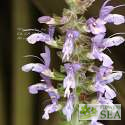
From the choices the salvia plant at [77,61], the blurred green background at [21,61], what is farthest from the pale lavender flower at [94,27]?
the blurred green background at [21,61]

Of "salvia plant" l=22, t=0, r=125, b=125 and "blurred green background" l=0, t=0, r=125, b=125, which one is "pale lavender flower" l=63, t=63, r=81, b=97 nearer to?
"salvia plant" l=22, t=0, r=125, b=125

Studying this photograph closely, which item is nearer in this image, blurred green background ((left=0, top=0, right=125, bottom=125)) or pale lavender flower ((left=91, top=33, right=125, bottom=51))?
pale lavender flower ((left=91, top=33, right=125, bottom=51))

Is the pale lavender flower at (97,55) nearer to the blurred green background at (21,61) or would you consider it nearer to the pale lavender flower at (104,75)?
the pale lavender flower at (104,75)

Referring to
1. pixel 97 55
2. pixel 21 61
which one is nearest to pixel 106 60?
pixel 97 55

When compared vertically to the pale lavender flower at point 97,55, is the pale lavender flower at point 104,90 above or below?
below

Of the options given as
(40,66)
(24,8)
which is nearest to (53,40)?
(40,66)

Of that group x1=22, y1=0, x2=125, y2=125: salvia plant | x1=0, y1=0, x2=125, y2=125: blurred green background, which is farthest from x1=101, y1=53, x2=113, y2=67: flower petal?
x1=0, y1=0, x2=125, y2=125: blurred green background

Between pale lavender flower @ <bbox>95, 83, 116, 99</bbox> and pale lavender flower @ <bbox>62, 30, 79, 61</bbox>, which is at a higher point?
A: pale lavender flower @ <bbox>62, 30, 79, 61</bbox>
